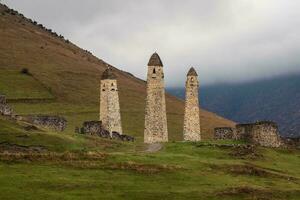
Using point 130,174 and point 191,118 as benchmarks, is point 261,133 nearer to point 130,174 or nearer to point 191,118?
point 191,118

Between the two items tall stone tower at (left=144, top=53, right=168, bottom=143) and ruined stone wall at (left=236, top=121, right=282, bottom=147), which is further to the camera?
tall stone tower at (left=144, top=53, right=168, bottom=143)

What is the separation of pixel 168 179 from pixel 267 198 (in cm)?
616

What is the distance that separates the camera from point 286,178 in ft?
170

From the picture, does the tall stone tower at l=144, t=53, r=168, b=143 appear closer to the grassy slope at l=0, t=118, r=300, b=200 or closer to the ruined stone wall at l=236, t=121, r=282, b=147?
the ruined stone wall at l=236, t=121, r=282, b=147

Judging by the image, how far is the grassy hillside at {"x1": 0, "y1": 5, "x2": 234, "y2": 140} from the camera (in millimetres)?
115625

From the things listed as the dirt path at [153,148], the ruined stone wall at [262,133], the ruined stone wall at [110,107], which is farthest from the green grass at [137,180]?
the ruined stone wall at [110,107]

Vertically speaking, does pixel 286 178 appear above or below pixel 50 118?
below

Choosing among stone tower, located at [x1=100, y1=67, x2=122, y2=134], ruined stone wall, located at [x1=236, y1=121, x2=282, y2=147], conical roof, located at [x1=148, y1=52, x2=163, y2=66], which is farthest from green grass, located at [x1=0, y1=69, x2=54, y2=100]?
ruined stone wall, located at [x1=236, y1=121, x2=282, y2=147]

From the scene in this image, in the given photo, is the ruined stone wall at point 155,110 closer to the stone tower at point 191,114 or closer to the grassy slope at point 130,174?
the stone tower at point 191,114

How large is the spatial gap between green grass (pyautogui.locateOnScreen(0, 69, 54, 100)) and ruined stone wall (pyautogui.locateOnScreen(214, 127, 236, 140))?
5053 cm

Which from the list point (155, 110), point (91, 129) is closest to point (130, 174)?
point (91, 129)

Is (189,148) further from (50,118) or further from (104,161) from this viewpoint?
(50,118)

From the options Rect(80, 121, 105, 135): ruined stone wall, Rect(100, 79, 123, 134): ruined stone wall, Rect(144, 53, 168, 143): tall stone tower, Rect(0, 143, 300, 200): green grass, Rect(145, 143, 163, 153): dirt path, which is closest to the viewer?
Rect(0, 143, 300, 200): green grass

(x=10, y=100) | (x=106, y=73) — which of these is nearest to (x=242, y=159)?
(x=106, y=73)
